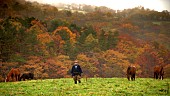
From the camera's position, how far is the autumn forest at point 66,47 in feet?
149

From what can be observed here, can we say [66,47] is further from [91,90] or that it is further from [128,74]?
[91,90]

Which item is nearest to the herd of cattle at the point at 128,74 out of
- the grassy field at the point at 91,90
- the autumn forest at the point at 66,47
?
the grassy field at the point at 91,90

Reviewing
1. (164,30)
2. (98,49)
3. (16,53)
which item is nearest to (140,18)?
(164,30)

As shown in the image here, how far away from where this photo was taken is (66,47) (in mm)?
52781

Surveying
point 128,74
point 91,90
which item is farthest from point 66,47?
point 91,90

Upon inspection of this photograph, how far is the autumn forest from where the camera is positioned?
149 feet

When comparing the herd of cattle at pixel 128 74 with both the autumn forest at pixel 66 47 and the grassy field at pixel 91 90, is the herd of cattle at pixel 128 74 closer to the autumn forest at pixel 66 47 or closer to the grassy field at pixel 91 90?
the grassy field at pixel 91 90

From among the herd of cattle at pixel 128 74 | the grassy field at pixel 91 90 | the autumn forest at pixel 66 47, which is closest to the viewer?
the grassy field at pixel 91 90

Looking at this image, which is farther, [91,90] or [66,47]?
[66,47]

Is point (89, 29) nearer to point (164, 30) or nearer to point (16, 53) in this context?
point (16, 53)

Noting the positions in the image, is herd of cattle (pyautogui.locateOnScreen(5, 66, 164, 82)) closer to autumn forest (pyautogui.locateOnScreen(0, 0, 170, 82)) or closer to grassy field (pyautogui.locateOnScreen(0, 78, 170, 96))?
grassy field (pyautogui.locateOnScreen(0, 78, 170, 96))

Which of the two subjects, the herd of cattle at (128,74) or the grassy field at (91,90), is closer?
the grassy field at (91,90)

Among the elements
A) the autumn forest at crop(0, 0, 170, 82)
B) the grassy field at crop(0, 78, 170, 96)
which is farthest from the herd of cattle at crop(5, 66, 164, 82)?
the autumn forest at crop(0, 0, 170, 82)

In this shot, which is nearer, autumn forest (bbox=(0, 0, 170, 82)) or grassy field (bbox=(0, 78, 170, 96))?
A: grassy field (bbox=(0, 78, 170, 96))
